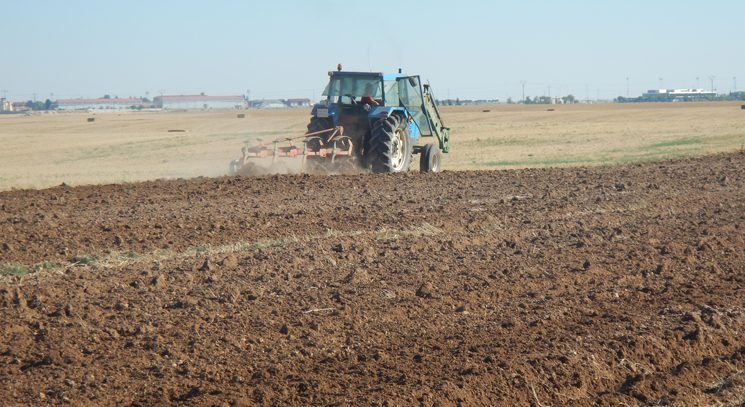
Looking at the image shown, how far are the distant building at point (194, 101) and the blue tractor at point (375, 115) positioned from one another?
413ft

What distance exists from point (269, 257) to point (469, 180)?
772cm

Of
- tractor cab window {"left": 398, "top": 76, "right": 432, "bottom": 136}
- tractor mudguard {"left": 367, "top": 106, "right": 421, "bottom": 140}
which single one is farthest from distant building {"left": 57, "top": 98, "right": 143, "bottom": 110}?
tractor mudguard {"left": 367, "top": 106, "right": 421, "bottom": 140}

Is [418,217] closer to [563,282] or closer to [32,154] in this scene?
[563,282]

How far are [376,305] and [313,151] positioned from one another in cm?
1040

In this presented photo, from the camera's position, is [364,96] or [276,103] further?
[276,103]

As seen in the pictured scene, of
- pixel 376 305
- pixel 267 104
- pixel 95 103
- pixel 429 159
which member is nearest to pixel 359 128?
pixel 429 159

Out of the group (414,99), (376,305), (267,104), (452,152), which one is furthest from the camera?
(267,104)

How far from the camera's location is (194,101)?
486ft

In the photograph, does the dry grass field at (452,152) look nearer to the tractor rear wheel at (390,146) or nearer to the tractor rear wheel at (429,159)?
the tractor rear wheel at (390,146)

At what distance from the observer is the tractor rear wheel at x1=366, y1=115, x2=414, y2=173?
17.1 meters

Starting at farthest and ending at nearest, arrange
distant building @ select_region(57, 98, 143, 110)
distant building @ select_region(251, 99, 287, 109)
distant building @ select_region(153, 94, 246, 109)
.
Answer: distant building @ select_region(57, 98, 143, 110)
distant building @ select_region(153, 94, 246, 109)
distant building @ select_region(251, 99, 287, 109)

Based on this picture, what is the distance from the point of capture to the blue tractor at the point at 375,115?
56.8ft

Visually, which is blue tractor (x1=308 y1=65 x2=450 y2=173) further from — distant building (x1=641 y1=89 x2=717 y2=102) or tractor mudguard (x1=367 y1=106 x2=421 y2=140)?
distant building (x1=641 y1=89 x2=717 y2=102)

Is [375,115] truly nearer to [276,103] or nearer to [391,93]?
[391,93]
